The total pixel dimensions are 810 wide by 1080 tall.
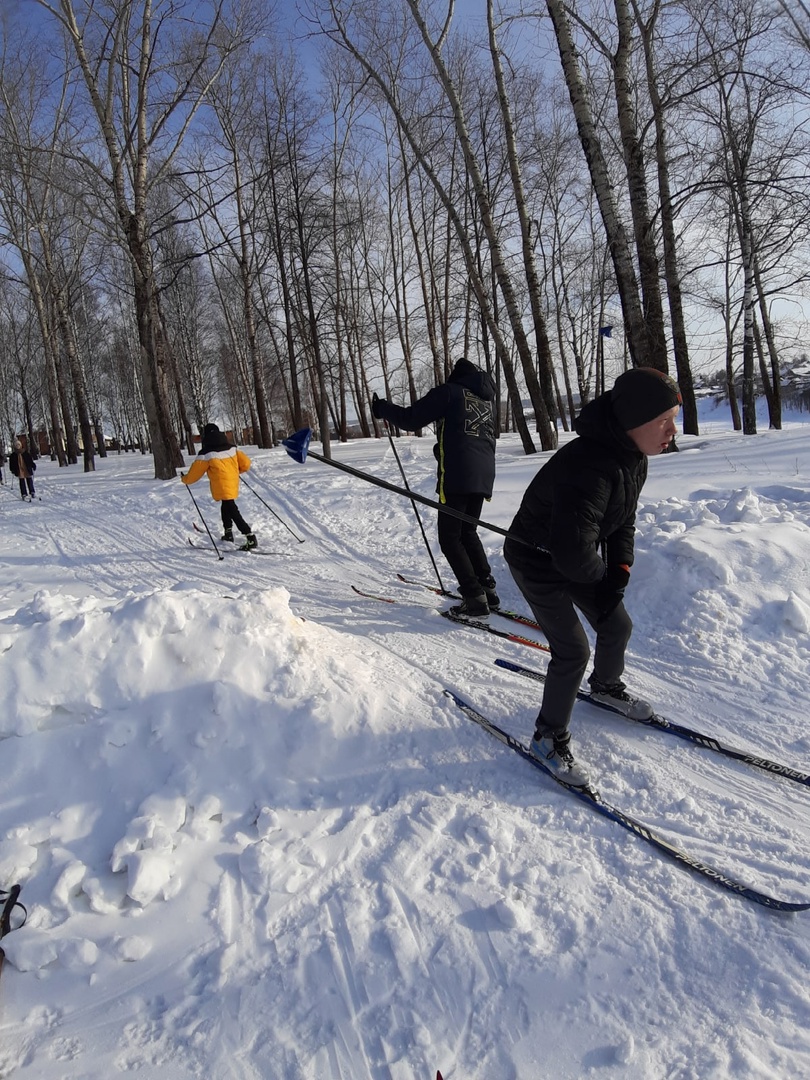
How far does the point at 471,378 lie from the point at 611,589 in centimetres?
258

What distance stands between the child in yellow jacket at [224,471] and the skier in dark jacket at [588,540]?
5725 millimetres

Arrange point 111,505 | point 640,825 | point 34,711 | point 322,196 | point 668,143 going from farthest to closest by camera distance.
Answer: point 322,196, point 668,143, point 111,505, point 34,711, point 640,825

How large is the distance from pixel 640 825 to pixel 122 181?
1566 cm

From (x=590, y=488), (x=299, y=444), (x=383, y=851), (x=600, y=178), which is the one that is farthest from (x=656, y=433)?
(x=600, y=178)

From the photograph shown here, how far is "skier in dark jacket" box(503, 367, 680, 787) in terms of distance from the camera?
2555mm

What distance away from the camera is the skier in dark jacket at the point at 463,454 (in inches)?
191

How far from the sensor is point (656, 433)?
2.58 m

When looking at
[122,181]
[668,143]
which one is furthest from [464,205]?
[122,181]

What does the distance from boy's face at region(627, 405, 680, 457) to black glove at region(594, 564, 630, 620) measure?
62 centimetres

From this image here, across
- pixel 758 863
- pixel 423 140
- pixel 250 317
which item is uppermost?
pixel 423 140

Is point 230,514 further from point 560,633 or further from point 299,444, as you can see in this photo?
point 560,633

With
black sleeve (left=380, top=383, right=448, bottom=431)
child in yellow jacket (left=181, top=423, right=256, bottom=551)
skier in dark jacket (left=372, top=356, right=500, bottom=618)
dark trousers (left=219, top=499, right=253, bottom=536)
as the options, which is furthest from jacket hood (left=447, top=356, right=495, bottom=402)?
dark trousers (left=219, top=499, right=253, bottom=536)

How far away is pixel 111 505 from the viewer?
12.4m

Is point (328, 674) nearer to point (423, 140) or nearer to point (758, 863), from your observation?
point (758, 863)
